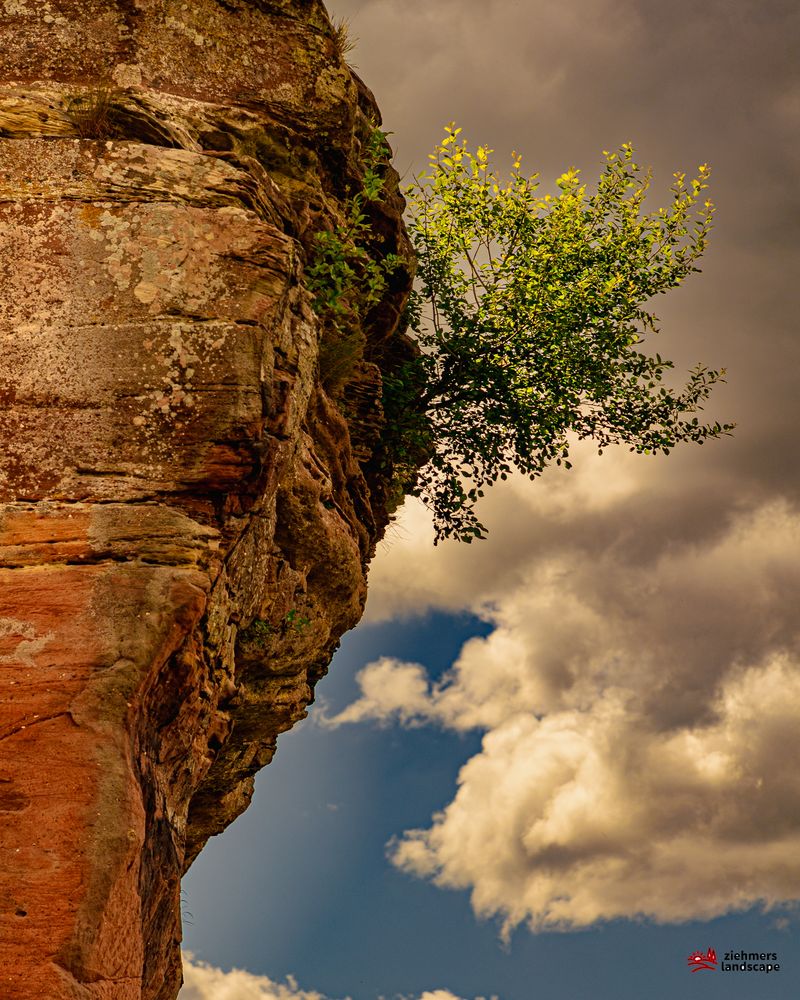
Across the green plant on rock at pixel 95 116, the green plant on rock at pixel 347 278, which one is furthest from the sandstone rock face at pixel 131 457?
the green plant on rock at pixel 347 278

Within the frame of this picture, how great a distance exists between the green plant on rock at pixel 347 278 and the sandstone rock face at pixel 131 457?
0.45 meters

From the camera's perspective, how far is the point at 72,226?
9664 millimetres

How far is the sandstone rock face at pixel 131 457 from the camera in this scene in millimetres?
7527

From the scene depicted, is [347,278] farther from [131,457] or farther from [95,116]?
[131,457]

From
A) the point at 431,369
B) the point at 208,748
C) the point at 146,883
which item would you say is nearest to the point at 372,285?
the point at 431,369

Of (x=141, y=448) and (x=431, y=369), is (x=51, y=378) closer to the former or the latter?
(x=141, y=448)

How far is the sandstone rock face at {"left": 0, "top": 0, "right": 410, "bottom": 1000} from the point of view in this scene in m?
7.53

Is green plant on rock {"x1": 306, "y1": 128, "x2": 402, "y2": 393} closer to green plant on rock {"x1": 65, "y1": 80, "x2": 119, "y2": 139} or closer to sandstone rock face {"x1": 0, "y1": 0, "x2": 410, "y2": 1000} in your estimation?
sandstone rock face {"x1": 0, "y1": 0, "x2": 410, "y2": 1000}

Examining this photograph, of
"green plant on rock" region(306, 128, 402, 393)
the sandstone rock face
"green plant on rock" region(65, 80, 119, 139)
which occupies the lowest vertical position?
the sandstone rock face

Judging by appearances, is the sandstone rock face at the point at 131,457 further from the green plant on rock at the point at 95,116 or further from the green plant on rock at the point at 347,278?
the green plant on rock at the point at 347,278

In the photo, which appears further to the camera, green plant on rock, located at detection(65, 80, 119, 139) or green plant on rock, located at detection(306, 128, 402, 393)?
green plant on rock, located at detection(306, 128, 402, 393)

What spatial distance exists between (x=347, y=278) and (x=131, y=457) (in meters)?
5.44

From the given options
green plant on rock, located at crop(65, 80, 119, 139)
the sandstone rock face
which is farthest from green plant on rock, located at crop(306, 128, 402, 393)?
green plant on rock, located at crop(65, 80, 119, 139)

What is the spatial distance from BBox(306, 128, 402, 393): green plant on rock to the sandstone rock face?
0.45 m
